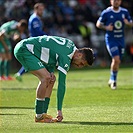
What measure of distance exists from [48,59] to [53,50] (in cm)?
21

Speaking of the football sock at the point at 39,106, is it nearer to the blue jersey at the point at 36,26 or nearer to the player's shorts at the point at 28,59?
the player's shorts at the point at 28,59

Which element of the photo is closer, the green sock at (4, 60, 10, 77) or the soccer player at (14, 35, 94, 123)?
the soccer player at (14, 35, 94, 123)

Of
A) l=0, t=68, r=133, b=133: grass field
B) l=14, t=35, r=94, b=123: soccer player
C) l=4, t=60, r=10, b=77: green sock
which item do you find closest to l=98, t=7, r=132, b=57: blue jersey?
l=0, t=68, r=133, b=133: grass field

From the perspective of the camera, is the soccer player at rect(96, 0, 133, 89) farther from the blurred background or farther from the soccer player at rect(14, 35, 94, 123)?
the blurred background

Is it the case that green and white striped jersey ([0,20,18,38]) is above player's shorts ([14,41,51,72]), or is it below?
below

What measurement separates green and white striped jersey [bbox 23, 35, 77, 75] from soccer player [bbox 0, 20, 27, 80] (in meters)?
9.24

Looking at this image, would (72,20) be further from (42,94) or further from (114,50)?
(42,94)

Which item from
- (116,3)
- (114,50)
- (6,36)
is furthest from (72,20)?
(114,50)

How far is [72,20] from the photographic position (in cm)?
3130

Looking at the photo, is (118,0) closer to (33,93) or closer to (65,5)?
(33,93)

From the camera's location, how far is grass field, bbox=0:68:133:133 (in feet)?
32.1

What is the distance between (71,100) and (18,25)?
659 cm

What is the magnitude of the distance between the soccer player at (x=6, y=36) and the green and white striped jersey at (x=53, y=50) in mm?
9235

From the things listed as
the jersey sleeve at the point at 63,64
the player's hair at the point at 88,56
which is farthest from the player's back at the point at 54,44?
the player's hair at the point at 88,56
